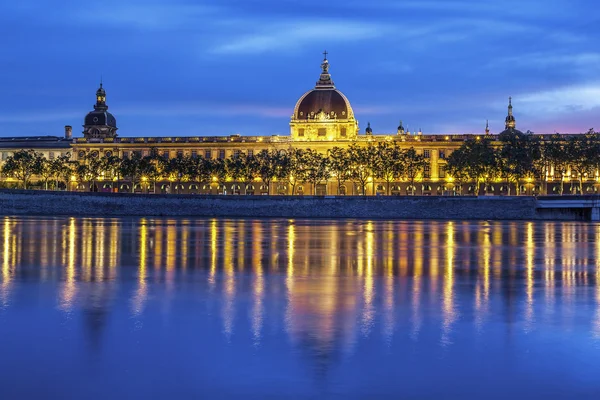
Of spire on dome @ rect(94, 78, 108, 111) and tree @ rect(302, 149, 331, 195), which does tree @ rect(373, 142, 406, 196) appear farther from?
spire on dome @ rect(94, 78, 108, 111)

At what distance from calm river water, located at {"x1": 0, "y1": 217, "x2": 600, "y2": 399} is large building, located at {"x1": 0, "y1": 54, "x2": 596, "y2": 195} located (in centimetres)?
12757

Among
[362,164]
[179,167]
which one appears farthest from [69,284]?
[179,167]

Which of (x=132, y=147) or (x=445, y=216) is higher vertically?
(x=132, y=147)

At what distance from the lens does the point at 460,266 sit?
113 ft

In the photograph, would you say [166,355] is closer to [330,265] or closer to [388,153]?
[330,265]

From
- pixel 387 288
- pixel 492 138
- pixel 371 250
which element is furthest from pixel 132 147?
pixel 387 288

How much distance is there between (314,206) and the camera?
4055 inches

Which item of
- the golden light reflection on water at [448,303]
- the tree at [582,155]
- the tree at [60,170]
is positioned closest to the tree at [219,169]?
the tree at [60,170]

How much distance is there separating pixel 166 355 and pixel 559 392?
6974 mm

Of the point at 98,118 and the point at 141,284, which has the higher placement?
the point at 98,118

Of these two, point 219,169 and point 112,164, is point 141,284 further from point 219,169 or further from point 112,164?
point 112,164

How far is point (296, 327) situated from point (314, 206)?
274ft

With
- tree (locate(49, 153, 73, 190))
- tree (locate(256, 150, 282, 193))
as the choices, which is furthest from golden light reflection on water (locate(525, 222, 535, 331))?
tree (locate(49, 153, 73, 190))

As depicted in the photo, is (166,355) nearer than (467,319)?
Yes
